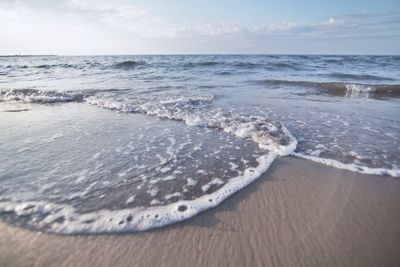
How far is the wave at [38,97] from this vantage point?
28.7ft

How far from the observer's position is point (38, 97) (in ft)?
29.4

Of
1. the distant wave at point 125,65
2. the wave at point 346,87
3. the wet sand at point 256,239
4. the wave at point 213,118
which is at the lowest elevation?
the distant wave at point 125,65

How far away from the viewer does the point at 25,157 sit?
12.8 ft

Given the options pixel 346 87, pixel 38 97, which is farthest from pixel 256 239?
pixel 346 87

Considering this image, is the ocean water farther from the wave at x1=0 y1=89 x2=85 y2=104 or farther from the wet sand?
the wave at x1=0 y1=89 x2=85 y2=104

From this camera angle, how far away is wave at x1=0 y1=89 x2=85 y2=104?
344 inches

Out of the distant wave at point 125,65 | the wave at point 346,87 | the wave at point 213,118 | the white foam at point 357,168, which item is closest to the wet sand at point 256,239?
the white foam at point 357,168

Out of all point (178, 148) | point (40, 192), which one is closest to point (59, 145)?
point (40, 192)

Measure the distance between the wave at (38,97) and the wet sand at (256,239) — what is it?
720 cm

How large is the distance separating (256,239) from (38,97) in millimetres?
8994

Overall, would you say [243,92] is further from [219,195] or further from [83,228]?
[83,228]

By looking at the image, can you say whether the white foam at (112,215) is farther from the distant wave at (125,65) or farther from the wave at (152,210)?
the distant wave at (125,65)

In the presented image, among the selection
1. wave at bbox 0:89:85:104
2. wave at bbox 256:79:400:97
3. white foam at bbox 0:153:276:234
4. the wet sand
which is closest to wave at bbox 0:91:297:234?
white foam at bbox 0:153:276:234

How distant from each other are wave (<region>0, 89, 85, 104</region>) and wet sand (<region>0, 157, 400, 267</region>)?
7.20m
